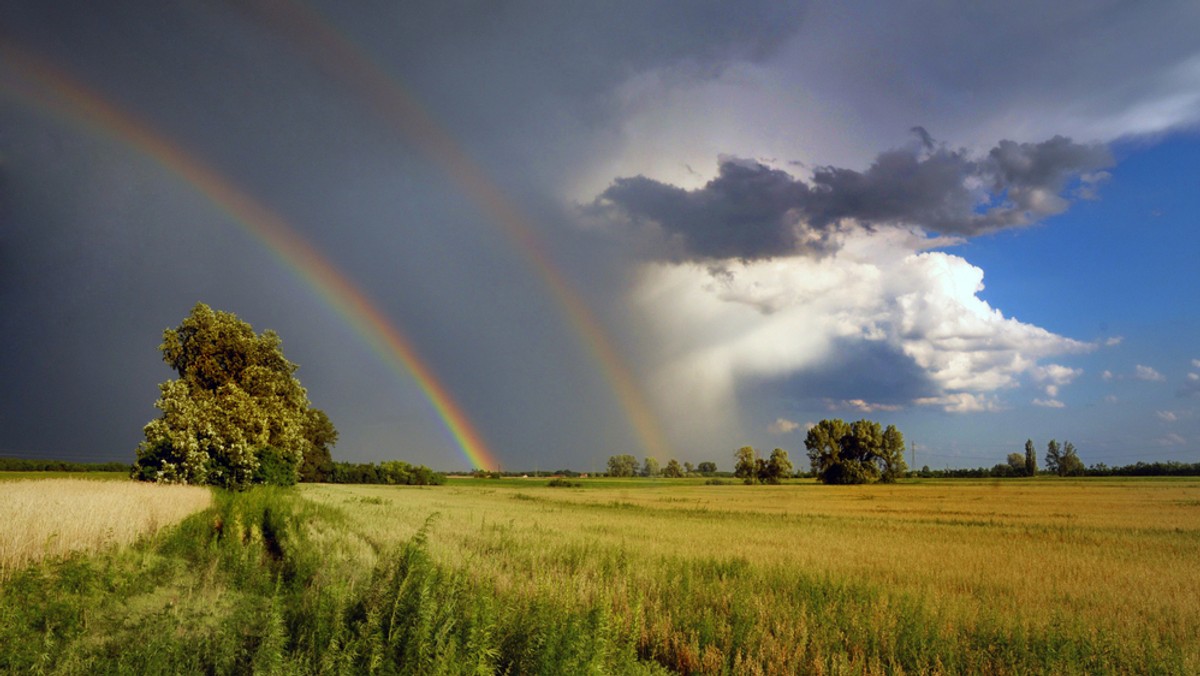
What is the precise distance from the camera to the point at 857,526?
30.4 m

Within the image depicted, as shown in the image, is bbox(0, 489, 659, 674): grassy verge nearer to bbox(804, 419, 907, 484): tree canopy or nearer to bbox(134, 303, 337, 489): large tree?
bbox(134, 303, 337, 489): large tree

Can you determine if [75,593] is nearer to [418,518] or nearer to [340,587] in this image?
[340,587]

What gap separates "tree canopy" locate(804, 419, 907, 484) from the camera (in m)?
119

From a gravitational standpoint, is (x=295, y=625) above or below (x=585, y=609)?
above

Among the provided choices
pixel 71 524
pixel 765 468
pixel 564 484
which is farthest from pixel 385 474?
pixel 71 524

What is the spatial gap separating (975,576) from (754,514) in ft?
87.1

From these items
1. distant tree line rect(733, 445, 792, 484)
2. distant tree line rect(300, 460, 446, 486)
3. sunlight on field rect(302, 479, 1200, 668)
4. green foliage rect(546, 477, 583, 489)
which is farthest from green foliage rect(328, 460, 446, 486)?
sunlight on field rect(302, 479, 1200, 668)

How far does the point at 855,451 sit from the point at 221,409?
110 m

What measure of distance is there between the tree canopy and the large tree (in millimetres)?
100125

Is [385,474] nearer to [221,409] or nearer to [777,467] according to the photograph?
[777,467]

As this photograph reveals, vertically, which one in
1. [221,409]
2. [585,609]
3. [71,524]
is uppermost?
[221,409]

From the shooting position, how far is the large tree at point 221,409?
119 feet

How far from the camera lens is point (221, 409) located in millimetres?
37188

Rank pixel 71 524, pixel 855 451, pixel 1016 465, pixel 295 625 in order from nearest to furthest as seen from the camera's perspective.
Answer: pixel 295 625 → pixel 71 524 → pixel 855 451 → pixel 1016 465
